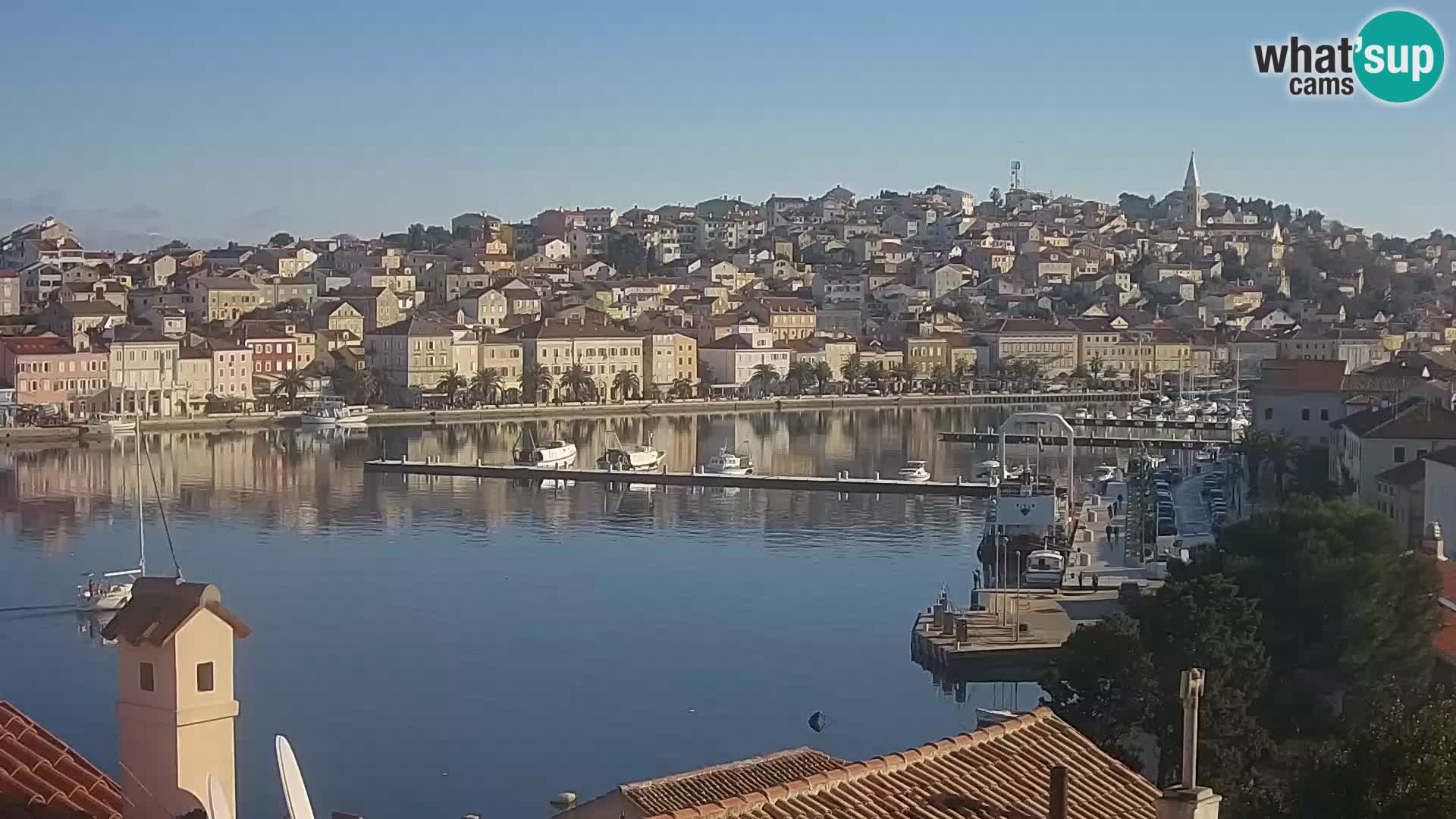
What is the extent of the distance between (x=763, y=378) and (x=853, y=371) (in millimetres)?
1425

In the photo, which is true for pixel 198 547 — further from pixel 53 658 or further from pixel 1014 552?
pixel 1014 552

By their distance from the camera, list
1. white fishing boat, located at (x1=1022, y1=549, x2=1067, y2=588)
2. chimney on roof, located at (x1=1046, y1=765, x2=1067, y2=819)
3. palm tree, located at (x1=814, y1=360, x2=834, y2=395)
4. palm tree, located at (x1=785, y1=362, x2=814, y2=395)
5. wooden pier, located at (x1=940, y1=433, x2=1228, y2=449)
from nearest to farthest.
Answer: chimney on roof, located at (x1=1046, y1=765, x2=1067, y2=819) → white fishing boat, located at (x1=1022, y1=549, x2=1067, y2=588) → wooden pier, located at (x1=940, y1=433, x2=1228, y2=449) → palm tree, located at (x1=785, y1=362, x2=814, y2=395) → palm tree, located at (x1=814, y1=360, x2=834, y2=395)

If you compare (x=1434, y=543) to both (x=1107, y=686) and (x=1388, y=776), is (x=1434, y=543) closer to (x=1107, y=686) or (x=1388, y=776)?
(x=1107, y=686)

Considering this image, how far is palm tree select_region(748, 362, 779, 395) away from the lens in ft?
87.9

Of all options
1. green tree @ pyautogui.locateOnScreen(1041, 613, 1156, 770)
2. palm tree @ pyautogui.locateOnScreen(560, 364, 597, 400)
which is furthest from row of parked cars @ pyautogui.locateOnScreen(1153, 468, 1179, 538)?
palm tree @ pyautogui.locateOnScreen(560, 364, 597, 400)

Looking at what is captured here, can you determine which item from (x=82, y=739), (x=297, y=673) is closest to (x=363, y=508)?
(x=297, y=673)

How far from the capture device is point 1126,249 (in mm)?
42500

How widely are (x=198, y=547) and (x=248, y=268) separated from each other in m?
20.2

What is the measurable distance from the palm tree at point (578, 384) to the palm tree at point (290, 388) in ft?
11.0

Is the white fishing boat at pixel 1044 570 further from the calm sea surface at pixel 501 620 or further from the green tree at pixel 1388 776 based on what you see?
the green tree at pixel 1388 776

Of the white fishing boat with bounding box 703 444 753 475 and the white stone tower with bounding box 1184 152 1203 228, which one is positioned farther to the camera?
the white stone tower with bounding box 1184 152 1203 228

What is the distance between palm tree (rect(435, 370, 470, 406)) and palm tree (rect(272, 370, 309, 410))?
5.25 ft

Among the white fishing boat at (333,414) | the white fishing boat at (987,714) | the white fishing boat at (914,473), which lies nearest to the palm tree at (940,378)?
the white fishing boat at (333,414)

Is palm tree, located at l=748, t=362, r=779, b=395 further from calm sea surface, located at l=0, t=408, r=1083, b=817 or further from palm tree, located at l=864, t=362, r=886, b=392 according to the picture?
calm sea surface, located at l=0, t=408, r=1083, b=817
